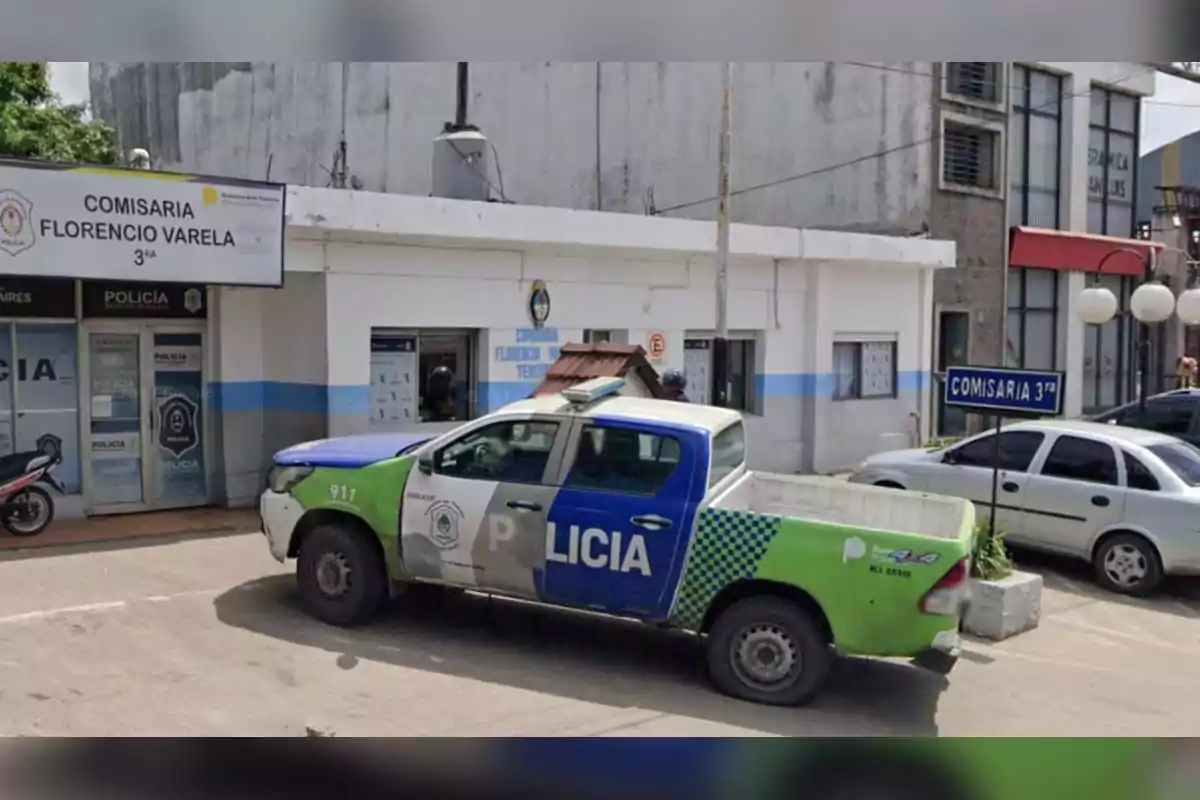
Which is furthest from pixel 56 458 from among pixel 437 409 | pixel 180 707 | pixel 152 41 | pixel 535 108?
pixel 535 108

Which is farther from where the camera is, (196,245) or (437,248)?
(437,248)

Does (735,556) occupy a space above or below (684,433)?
below

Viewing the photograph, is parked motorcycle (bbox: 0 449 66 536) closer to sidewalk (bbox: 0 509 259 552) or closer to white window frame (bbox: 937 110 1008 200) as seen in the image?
sidewalk (bbox: 0 509 259 552)

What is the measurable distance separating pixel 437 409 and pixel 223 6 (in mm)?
10351

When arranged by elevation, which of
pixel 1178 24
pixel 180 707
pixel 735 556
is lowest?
pixel 180 707

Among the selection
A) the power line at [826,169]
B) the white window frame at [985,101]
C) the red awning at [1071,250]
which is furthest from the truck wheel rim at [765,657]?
the red awning at [1071,250]

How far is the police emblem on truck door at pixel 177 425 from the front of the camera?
1145 centimetres

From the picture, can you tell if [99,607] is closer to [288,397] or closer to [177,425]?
[177,425]

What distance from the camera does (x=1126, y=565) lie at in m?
10.1

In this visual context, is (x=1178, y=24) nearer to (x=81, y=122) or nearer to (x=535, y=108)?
(x=535, y=108)

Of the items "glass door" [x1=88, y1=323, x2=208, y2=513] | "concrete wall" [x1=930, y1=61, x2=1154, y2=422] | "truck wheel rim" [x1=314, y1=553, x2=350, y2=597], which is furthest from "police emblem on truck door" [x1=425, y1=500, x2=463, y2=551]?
"concrete wall" [x1=930, y1=61, x2=1154, y2=422]

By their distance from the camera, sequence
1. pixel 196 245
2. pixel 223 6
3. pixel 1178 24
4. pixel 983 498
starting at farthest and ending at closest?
pixel 983 498, pixel 196 245, pixel 223 6, pixel 1178 24

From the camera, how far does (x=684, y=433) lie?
6.94 meters

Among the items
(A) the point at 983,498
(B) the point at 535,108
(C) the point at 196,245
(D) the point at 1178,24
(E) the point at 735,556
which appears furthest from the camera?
(B) the point at 535,108
